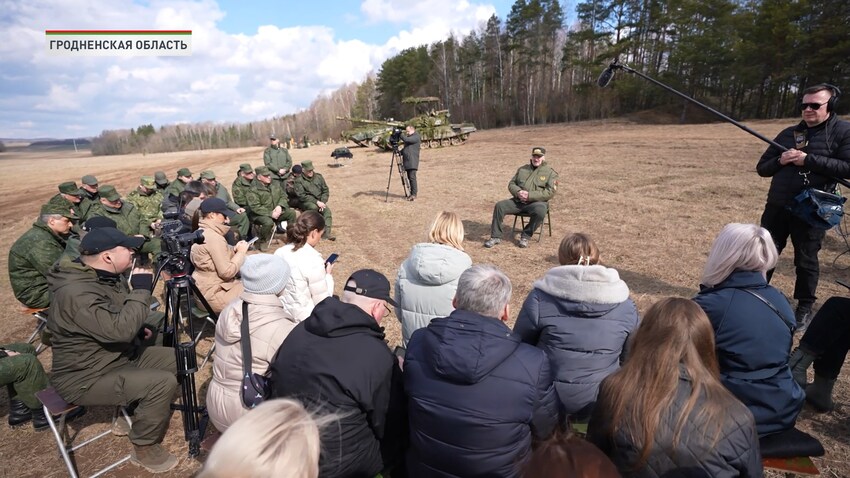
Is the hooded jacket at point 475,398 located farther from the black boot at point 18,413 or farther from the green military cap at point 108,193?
the green military cap at point 108,193

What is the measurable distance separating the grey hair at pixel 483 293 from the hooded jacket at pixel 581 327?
41 cm

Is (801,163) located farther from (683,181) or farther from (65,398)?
(683,181)

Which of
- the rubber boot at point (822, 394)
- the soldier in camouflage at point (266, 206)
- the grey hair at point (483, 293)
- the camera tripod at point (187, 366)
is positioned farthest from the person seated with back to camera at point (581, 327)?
the soldier in camouflage at point (266, 206)

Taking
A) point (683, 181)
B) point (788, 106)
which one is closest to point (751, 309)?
point (683, 181)

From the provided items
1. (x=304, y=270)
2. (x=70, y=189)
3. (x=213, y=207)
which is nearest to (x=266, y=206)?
(x=70, y=189)

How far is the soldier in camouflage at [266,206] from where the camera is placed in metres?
7.33

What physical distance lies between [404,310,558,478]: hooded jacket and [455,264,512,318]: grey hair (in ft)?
0.64

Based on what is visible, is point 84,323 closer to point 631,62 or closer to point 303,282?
point 303,282

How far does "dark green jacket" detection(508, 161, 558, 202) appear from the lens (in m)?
6.65

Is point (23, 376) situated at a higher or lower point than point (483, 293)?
lower

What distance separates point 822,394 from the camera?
288 cm

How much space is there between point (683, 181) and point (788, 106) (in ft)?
67.3

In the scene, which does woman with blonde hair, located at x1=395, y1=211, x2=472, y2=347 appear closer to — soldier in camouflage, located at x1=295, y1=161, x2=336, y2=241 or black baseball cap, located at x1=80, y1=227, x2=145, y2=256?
black baseball cap, located at x1=80, y1=227, x2=145, y2=256

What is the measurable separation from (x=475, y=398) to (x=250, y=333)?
1360 mm
